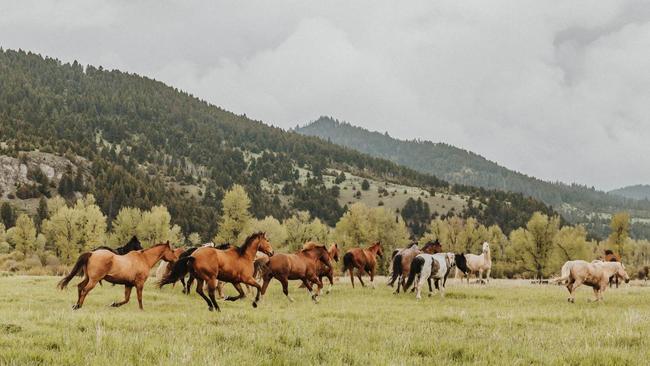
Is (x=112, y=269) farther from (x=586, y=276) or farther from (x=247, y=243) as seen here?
(x=586, y=276)

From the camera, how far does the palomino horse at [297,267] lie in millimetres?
18812

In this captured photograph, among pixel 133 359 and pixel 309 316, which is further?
pixel 309 316

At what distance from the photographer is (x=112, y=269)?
48.2 ft

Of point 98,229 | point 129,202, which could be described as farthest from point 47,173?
point 98,229

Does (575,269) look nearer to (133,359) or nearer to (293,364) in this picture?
(293,364)

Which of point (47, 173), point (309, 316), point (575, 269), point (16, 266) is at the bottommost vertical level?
point (16, 266)

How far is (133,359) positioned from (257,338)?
248cm

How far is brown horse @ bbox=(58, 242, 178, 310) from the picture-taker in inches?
560

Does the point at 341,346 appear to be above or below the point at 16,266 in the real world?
above

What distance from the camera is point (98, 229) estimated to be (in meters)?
85.1

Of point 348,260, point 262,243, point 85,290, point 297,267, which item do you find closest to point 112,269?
point 85,290

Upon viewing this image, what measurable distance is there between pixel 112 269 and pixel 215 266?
3196 millimetres

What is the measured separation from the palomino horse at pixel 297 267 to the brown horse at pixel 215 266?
2.07m

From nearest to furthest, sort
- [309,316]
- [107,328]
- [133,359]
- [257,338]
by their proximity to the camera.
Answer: [133,359] < [257,338] < [107,328] < [309,316]
